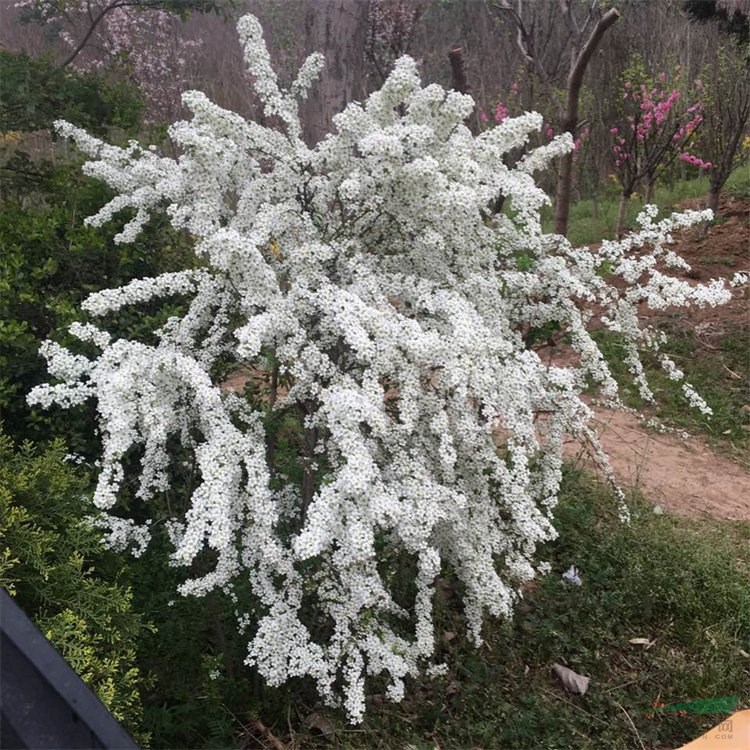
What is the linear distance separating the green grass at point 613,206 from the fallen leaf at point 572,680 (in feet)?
22.9

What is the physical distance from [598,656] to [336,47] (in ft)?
14.0

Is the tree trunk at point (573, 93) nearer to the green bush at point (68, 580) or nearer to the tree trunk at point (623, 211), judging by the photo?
the tree trunk at point (623, 211)

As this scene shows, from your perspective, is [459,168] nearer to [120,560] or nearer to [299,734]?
[120,560]

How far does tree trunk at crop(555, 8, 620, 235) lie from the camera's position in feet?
17.9

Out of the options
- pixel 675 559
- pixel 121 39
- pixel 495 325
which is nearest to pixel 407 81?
pixel 495 325

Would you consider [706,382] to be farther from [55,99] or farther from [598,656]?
[55,99]

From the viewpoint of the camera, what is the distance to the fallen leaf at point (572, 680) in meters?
3.10

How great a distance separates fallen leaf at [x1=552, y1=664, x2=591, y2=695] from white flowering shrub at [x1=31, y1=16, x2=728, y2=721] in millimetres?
665

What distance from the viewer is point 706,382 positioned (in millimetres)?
6145

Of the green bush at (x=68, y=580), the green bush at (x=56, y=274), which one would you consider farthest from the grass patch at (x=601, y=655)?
the green bush at (x=56, y=274)

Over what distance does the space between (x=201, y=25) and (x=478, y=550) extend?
9.88 meters

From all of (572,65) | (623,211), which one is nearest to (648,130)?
(623,211)

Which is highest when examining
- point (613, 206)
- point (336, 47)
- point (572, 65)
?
point (572, 65)

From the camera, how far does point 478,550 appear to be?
262 cm
